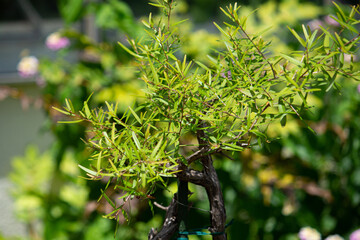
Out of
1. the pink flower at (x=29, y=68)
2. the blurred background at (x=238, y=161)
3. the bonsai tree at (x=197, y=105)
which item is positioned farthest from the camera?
the pink flower at (x=29, y=68)

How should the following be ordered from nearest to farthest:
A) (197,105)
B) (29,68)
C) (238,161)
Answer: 1. (197,105)
2. (238,161)
3. (29,68)

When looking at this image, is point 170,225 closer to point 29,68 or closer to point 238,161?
point 238,161

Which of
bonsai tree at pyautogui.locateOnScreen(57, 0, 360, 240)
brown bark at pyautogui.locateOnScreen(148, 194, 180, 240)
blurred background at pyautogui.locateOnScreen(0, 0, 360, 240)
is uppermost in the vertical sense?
bonsai tree at pyautogui.locateOnScreen(57, 0, 360, 240)

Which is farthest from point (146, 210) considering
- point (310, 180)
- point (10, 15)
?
point (10, 15)

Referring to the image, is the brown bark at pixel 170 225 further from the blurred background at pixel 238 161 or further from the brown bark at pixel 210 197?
the blurred background at pixel 238 161

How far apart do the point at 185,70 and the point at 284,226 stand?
1.22 m

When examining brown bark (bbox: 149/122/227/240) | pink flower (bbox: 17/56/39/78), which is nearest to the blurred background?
pink flower (bbox: 17/56/39/78)

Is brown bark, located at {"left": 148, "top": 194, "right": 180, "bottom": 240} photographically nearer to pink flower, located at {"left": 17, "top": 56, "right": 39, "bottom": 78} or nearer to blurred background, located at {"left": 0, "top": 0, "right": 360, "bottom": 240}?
blurred background, located at {"left": 0, "top": 0, "right": 360, "bottom": 240}

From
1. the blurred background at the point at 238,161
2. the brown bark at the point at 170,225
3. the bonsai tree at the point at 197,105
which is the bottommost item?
the blurred background at the point at 238,161

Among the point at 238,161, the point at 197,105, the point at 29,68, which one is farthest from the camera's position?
the point at 29,68

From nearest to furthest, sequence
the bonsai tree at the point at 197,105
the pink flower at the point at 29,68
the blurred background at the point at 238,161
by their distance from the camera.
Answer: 1. the bonsai tree at the point at 197,105
2. the blurred background at the point at 238,161
3. the pink flower at the point at 29,68

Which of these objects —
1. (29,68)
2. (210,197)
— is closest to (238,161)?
(29,68)

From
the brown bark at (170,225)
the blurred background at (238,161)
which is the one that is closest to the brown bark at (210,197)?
the brown bark at (170,225)

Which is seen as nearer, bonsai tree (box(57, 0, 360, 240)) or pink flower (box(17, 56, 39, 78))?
bonsai tree (box(57, 0, 360, 240))
